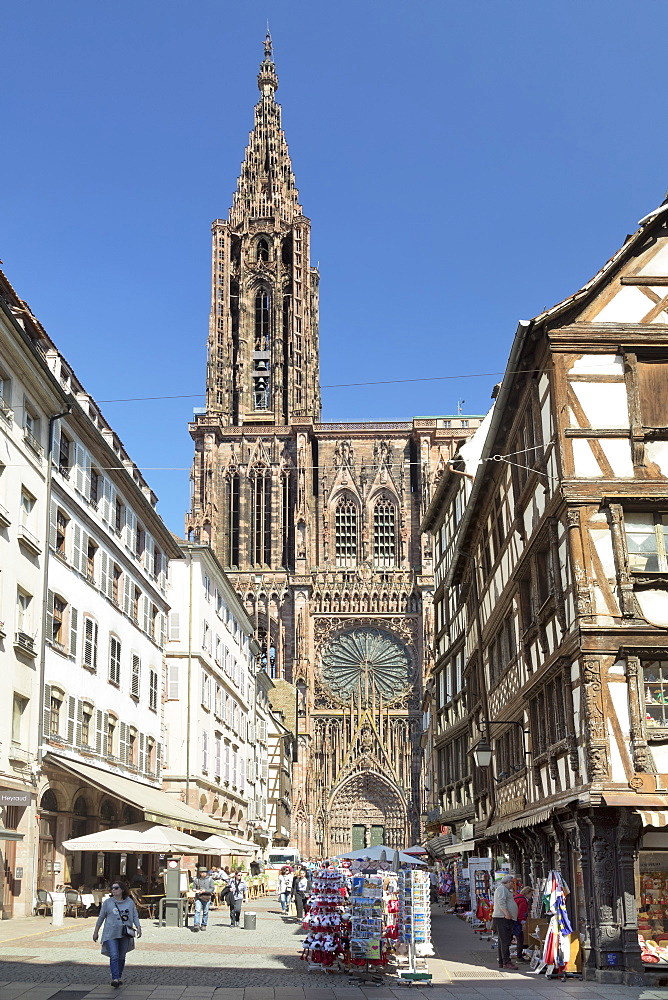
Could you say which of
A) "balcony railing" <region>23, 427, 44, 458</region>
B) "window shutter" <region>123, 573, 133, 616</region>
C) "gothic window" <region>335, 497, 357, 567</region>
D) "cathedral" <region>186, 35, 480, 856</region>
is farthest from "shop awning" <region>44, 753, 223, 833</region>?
"gothic window" <region>335, 497, 357, 567</region>

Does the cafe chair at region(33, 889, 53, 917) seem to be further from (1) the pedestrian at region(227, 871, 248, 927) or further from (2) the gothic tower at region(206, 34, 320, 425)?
(2) the gothic tower at region(206, 34, 320, 425)

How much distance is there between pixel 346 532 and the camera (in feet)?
281

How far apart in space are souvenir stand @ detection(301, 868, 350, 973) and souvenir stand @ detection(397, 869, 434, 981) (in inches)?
38.9

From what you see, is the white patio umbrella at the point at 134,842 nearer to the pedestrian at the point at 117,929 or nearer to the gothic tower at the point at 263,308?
the pedestrian at the point at 117,929

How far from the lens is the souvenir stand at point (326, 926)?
18.3 meters

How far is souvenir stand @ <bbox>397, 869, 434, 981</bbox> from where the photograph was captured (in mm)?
16608

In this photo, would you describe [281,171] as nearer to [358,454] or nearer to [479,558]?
[358,454]

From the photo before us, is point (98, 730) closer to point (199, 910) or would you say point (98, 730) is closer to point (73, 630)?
point (73, 630)

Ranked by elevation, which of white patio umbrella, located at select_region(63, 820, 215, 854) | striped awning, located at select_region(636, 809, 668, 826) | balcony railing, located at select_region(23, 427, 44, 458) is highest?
balcony railing, located at select_region(23, 427, 44, 458)

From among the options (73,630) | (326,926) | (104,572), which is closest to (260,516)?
(104,572)

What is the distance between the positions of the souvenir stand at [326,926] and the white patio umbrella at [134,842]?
5.80 m

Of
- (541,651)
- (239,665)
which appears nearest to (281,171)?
(239,665)

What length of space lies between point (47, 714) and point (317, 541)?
193ft

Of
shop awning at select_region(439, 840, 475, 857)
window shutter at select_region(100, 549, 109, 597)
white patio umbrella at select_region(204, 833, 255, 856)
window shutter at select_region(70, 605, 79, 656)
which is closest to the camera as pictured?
window shutter at select_region(70, 605, 79, 656)
